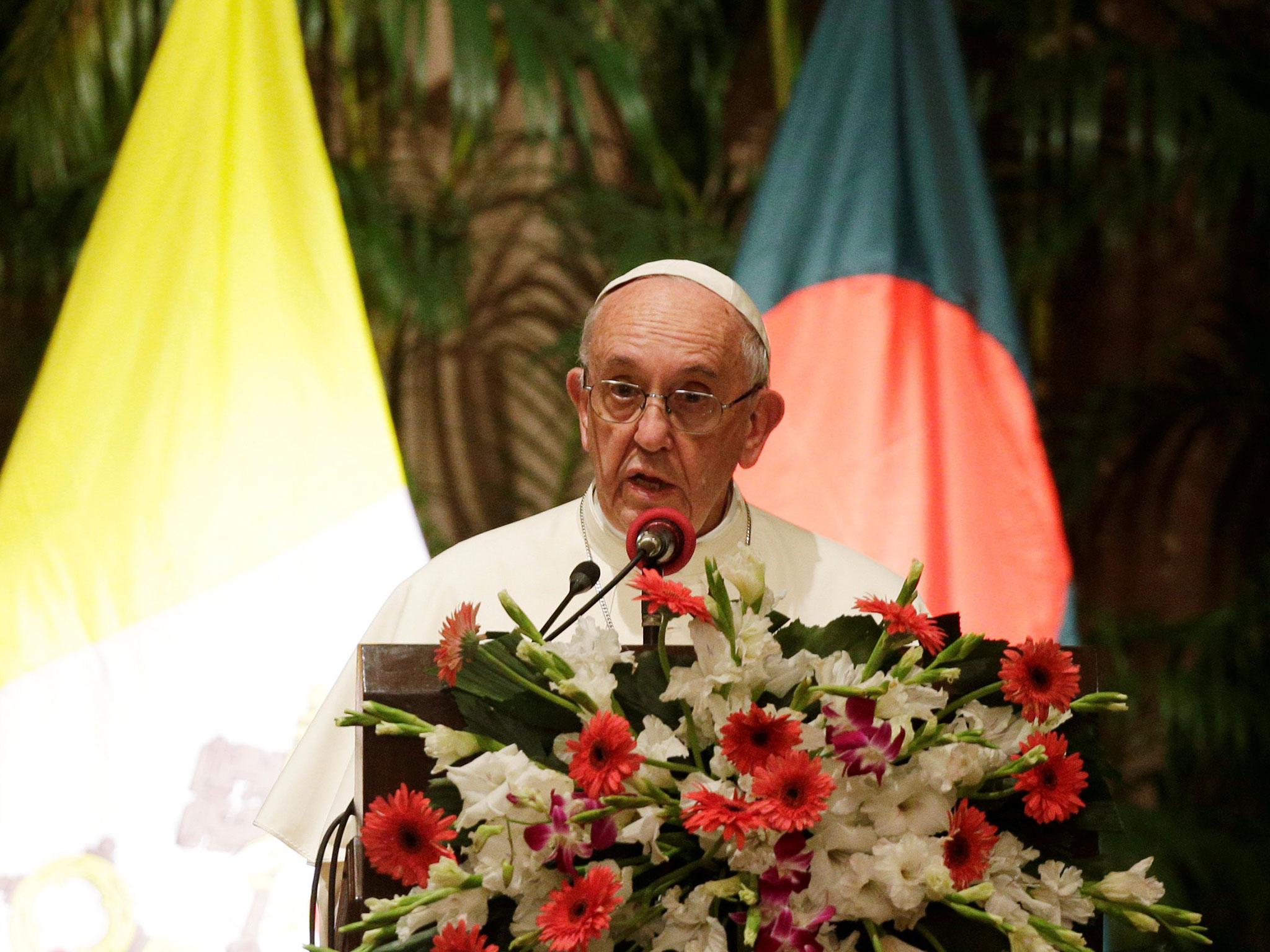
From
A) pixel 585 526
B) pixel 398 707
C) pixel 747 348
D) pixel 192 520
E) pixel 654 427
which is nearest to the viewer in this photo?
pixel 398 707

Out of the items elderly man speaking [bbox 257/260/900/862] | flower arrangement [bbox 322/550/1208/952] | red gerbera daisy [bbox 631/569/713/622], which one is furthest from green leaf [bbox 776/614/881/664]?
elderly man speaking [bbox 257/260/900/862]

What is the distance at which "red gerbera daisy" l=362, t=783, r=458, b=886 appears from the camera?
1454mm

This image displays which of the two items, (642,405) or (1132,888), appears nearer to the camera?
(1132,888)

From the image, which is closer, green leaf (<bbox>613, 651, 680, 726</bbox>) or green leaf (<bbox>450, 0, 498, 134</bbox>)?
green leaf (<bbox>613, 651, 680, 726</bbox>)

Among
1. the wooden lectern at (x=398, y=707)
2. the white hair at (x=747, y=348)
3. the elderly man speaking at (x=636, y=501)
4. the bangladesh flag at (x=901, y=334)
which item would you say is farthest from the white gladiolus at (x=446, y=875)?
the bangladesh flag at (x=901, y=334)

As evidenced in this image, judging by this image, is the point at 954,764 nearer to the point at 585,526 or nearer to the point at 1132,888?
the point at 1132,888

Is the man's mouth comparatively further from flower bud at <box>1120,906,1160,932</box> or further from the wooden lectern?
Result: flower bud at <box>1120,906,1160,932</box>

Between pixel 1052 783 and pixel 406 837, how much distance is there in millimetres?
672

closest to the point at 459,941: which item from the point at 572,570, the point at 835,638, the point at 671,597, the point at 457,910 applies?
the point at 457,910

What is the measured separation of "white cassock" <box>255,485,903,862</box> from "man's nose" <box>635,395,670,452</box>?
0.26 m

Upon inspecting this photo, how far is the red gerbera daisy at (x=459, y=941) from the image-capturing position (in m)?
1.40

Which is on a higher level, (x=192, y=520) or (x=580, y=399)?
(x=580, y=399)

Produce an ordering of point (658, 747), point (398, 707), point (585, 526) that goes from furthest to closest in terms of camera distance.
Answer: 1. point (585, 526)
2. point (398, 707)
3. point (658, 747)

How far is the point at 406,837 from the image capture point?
57.6 inches
